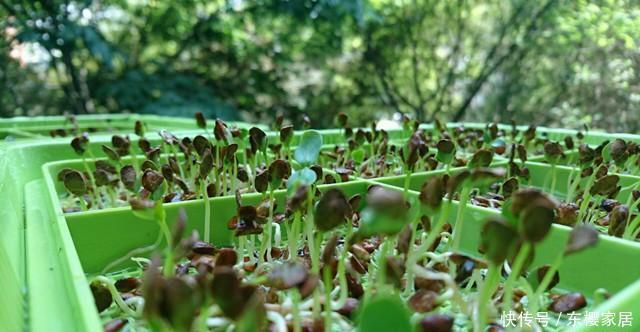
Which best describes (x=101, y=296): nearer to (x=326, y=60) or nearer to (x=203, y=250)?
(x=203, y=250)

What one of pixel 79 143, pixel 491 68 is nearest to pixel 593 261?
pixel 79 143

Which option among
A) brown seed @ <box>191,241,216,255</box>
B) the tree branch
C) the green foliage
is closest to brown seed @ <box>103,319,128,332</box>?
brown seed @ <box>191,241,216,255</box>

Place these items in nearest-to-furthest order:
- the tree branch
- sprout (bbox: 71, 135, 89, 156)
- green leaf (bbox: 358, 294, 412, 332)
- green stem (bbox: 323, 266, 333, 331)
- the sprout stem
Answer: green leaf (bbox: 358, 294, 412, 332) → green stem (bbox: 323, 266, 333, 331) → the sprout stem → sprout (bbox: 71, 135, 89, 156) → the tree branch

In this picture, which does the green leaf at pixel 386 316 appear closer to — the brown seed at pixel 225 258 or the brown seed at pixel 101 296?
the brown seed at pixel 225 258

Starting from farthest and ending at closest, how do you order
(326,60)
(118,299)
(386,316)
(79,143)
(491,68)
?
(326,60) < (491,68) < (79,143) < (118,299) < (386,316)

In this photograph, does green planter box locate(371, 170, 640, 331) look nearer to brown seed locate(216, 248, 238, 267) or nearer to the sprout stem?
brown seed locate(216, 248, 238, 267)

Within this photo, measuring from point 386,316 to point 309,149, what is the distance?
0.38m

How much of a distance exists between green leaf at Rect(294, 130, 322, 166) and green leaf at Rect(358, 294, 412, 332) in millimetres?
369

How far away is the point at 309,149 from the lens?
0.67 metres

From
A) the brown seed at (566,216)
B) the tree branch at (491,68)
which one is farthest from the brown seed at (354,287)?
the tree branch at (491,68)

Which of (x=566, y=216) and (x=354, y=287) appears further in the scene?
(x=566, y=216)

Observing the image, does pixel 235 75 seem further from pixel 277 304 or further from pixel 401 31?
pixel 277 304

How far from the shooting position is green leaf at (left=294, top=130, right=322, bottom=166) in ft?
2.19

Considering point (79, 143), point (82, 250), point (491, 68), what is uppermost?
point (491, 68)
